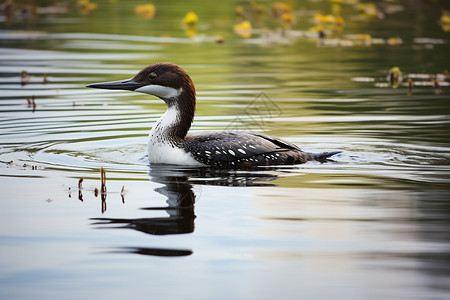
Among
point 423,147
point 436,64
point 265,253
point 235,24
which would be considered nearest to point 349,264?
point 265,253

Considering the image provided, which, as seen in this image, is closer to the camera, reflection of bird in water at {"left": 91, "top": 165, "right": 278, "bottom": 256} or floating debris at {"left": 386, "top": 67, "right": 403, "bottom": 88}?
reflection of bird in water at {"left": 91, "top": 165, "right": 278, "bottom": 256}

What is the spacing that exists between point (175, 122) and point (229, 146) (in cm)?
71

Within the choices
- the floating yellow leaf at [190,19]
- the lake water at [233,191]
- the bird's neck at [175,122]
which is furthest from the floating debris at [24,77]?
the floating yellow leaf at [190,19]

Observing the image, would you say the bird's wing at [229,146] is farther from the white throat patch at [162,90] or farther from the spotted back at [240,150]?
the white throat patch at [162,90]

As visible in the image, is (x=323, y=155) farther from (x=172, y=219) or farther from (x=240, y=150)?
(x=172, y=219)

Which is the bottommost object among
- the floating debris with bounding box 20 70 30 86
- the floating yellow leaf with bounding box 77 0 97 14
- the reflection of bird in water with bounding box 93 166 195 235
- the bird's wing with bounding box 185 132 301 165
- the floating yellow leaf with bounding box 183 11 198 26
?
the reflection of bird in water with bounding box 93 166 195 235

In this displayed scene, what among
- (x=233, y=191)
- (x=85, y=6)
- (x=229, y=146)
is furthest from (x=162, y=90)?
(x=85, y=6)

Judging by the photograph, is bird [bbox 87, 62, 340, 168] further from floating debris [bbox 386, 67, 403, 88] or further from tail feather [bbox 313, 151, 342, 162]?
floating debris [bbox 386, 67, 403, 88]

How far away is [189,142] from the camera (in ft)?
27.9

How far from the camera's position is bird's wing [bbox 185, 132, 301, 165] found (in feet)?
27.2

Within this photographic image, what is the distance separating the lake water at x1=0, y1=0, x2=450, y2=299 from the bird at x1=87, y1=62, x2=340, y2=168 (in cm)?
17

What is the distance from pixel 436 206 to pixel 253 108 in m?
5.96

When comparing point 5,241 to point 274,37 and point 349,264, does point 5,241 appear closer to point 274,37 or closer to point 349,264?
point 349,264

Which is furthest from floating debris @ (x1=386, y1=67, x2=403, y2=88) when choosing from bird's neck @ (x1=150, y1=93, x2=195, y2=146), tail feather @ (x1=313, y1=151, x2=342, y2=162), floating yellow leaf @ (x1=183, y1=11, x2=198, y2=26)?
floating yellow leaf @ (x1=183, y1=11, x2=198, y2=26)
